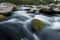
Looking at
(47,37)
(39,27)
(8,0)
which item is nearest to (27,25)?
(39,27)

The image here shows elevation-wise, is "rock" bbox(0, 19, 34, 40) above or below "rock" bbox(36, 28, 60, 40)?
above

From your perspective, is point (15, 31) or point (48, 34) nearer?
point (15, 31)

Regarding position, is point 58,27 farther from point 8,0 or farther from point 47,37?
point 8,0

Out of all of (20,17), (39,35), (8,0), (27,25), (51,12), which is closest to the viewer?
(39,35)

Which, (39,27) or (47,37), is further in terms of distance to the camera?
(39,27)

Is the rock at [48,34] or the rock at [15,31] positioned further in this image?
the rock at [48,34]

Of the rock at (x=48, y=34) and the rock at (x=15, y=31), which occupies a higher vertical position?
the rock at (x=15, y=31)

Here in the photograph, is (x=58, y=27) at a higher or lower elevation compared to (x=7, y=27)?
lower

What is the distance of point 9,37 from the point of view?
12.0 feet

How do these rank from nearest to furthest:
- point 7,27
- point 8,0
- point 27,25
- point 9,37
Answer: point 9,37 < point 7,27 < point 27,25 < point 8,0

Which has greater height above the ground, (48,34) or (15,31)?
(15,31)

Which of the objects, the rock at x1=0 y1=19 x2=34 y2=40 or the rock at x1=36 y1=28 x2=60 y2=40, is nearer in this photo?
the rock at x1=0 y1=19 x2=34 y2=40

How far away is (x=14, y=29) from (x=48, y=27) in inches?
47.2

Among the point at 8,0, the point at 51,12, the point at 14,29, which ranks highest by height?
the point at 14,29
